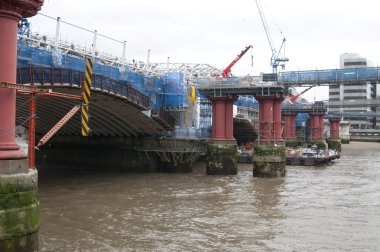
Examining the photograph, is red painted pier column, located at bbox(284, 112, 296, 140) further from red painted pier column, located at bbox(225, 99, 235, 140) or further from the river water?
the river water

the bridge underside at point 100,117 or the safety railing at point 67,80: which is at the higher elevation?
the safety railing at point 67,80

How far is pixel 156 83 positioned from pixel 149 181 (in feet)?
41.4

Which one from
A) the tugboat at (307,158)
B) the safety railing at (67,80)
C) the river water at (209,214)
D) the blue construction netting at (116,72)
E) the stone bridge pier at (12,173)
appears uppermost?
the blue construction netting at (116,72)

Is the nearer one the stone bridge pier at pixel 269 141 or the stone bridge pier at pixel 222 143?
the stone bridge pier at pixel 269 141

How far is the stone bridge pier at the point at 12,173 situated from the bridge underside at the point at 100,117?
23.1 metres

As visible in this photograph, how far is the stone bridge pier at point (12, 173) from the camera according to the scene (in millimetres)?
12367

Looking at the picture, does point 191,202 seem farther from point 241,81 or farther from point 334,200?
point 241,81

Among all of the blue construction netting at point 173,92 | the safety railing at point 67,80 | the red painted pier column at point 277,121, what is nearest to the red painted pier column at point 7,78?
the safety railing at point 67,80

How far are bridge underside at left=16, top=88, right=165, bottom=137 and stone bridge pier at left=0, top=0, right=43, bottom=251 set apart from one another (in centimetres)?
2306

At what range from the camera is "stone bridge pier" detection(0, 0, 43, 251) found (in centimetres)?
1237

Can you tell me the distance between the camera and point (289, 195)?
32500 millimetres

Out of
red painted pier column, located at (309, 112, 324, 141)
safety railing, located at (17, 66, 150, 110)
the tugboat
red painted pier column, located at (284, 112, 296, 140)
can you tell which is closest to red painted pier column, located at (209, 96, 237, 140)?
safety railing, located at (17, 66, 150, 110)

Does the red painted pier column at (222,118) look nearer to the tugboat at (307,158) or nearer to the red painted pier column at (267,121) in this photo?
the red painted pier column at (267,121)

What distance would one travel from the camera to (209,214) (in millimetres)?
25250
